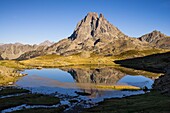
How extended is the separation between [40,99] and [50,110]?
17.4 m

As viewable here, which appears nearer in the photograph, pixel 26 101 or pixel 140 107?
pixel 140 107

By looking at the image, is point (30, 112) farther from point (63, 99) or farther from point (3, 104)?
point (63, 99)

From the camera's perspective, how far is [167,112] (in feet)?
156

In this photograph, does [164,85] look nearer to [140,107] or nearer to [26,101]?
[140,107]

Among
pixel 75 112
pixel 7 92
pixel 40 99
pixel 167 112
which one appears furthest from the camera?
pixel 7 92

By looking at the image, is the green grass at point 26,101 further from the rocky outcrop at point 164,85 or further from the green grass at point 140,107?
the rocky outcrop at point 164,85

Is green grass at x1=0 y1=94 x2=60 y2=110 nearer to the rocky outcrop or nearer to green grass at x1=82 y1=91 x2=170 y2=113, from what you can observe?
green grass at x1=82 y1=91 x2=170 y2=113

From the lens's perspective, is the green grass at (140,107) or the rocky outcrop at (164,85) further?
the rocky outcrop at (164,85)

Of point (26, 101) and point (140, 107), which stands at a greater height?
point (140, 107)

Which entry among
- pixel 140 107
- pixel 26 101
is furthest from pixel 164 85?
pixel 26 101

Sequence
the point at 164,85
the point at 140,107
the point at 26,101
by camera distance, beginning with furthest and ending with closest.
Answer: the point at 164,85, the point at 26,101, the point at 140,107

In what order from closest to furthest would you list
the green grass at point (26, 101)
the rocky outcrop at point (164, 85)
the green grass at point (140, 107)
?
the green grass at point (140, 107) < the green grass at point (26, 101) < the rocky outcrop at point (164, 85)

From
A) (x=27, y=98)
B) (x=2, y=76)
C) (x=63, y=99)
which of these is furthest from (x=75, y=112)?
(x=2, y=76)

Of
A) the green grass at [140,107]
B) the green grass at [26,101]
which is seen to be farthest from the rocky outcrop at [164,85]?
the green grass at [26,101]
